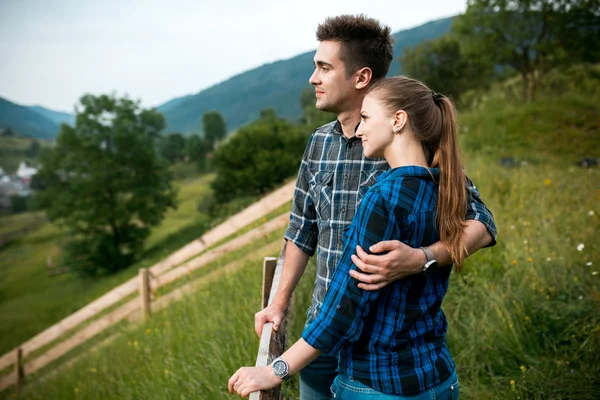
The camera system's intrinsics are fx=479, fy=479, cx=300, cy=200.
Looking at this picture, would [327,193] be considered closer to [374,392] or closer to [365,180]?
[365,180]

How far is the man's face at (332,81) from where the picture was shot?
70.0 inches

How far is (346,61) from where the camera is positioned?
1774mm

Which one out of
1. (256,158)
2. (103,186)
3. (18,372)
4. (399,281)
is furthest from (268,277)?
(103,186)

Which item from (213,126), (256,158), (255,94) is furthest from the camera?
(213,126)

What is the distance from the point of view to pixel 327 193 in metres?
1.81

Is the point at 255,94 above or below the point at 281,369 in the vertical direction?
below

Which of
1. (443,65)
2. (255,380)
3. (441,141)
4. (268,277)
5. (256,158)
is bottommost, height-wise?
(256,158)

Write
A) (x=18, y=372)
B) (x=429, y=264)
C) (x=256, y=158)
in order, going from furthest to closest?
(x=256, y=158) → (x=18, y=372) → (x=429, y=264)

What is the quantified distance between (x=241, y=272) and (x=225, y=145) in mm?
21186

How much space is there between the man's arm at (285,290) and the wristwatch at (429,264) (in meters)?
0.74

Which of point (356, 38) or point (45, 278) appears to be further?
point (45, 278)

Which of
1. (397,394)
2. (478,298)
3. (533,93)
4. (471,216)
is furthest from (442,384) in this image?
(533,93)

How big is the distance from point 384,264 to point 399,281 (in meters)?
0.16

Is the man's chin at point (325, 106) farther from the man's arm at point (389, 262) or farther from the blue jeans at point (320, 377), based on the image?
the blue jeans at point (320, 377)
